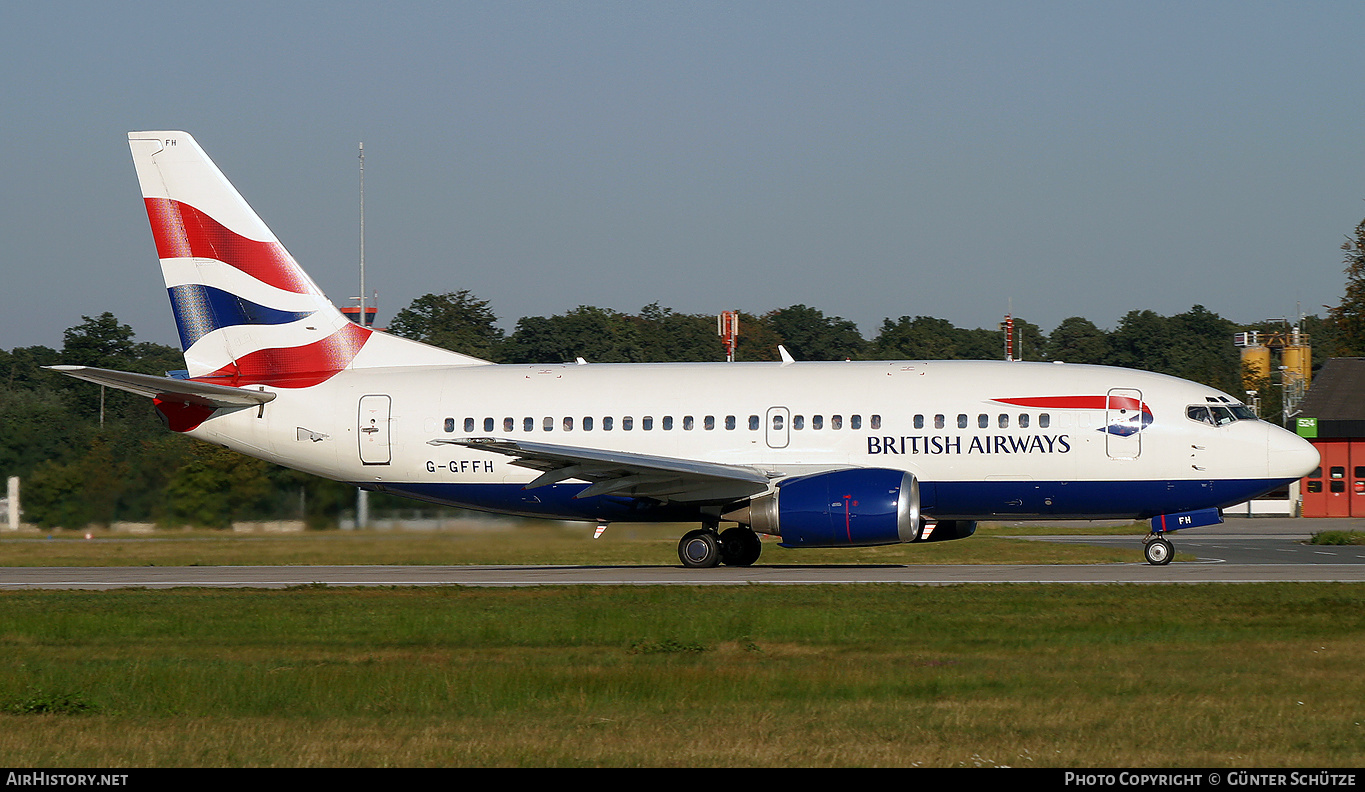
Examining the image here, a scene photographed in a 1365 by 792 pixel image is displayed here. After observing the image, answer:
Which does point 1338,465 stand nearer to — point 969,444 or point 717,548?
point 969,444

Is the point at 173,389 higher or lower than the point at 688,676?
higher

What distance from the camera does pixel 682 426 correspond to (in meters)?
26.1

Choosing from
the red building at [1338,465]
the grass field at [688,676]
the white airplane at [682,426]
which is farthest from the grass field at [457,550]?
the red building at [1338,465]

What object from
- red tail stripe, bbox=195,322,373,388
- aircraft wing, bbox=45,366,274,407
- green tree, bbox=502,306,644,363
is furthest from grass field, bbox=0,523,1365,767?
green tree, bbox=502,306,644,363

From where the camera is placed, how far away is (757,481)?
24.5 m

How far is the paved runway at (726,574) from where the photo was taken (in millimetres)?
22094

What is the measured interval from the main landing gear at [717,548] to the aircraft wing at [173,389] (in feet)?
30.0

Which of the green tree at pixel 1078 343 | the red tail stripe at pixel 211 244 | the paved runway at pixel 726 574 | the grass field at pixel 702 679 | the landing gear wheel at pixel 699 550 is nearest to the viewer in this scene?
the grass field at pixel 702 679

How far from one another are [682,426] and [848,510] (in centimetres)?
424

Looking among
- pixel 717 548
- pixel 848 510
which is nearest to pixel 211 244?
pixel 717 548

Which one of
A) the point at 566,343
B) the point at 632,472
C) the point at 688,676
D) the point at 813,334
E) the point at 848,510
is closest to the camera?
the point at 688,676

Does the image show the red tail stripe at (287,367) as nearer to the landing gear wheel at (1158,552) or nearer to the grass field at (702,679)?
the grass field at (702,679)

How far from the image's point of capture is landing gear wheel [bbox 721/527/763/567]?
26.5 m

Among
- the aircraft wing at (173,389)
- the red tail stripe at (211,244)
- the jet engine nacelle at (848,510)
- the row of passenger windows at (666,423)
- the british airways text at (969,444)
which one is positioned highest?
the red tail stripe at (211,244)
